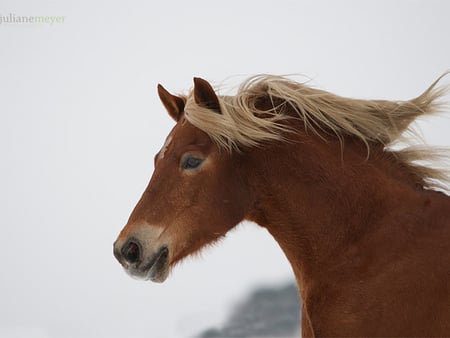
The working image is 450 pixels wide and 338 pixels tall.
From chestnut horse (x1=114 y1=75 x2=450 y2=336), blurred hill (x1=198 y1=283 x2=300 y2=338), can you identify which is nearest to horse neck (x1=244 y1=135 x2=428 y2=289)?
chestnut horse (x1=114 y1=75 x2=450 y2=336)

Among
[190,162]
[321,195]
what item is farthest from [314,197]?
[190,162]

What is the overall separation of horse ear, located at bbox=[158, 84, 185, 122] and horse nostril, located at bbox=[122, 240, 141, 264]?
77 cm

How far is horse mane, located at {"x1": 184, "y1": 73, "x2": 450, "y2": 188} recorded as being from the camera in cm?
268

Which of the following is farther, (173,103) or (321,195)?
(173,103)

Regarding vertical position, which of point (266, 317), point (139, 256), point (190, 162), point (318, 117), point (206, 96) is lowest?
point (266, 317)

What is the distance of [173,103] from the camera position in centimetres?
302

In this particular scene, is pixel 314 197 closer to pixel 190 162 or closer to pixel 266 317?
pixel 190 162

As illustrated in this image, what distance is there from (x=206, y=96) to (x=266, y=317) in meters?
5.39

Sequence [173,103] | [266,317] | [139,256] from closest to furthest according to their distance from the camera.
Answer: [139,256]
[173,103]
[266,317]

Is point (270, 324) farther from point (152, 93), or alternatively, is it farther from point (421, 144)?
point (152, 93)

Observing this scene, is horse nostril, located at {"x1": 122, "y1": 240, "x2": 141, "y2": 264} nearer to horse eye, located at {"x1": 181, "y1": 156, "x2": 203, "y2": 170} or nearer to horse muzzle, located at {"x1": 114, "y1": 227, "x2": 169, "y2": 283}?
horse muzzle, located at {"x1": 114, "y1": 227, "x2": 169, "y2": 283}

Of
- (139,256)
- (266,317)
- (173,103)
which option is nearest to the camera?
(139,256)

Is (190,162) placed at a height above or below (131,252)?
above

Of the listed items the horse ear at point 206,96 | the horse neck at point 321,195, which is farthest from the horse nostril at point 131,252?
the horse ear at point 206,96
